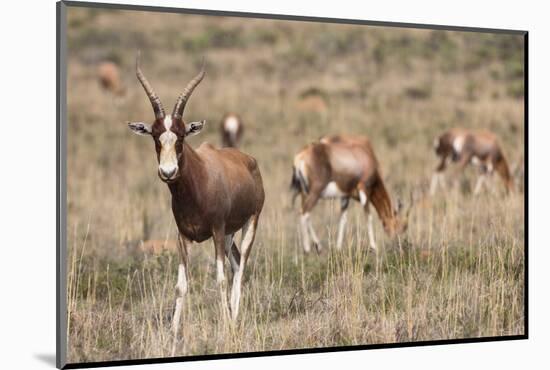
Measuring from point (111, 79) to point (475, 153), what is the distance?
5626mm

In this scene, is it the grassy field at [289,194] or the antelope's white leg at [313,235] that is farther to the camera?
the antelope's white leg at [313,235]

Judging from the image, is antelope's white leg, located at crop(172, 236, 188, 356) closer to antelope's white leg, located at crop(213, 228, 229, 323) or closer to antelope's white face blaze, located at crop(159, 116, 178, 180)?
antelope's white leg, located at crop(213, 228, 229, 323)

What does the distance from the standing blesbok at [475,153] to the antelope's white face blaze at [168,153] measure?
491cm

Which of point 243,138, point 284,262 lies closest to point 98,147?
point 243,138

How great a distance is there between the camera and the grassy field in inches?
329

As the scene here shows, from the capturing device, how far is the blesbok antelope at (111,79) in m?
15.9

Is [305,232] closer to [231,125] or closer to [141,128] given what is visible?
[141,128]

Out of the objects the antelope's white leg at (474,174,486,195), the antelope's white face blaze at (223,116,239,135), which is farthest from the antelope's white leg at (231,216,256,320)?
the antelope's white face blaze at (223,116,239,135)

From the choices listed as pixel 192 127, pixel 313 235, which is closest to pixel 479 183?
pixel 313 235

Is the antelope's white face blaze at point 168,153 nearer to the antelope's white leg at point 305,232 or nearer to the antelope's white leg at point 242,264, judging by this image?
the antelope's white leg at point 242,264

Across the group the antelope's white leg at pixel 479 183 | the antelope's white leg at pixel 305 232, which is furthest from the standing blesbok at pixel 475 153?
the antelope's white leg at pixel 305 232

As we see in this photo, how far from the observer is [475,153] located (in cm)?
1266

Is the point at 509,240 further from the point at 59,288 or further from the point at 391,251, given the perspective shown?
the point at 59,288

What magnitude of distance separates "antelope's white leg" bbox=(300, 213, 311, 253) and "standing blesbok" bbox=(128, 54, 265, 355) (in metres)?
1.70
